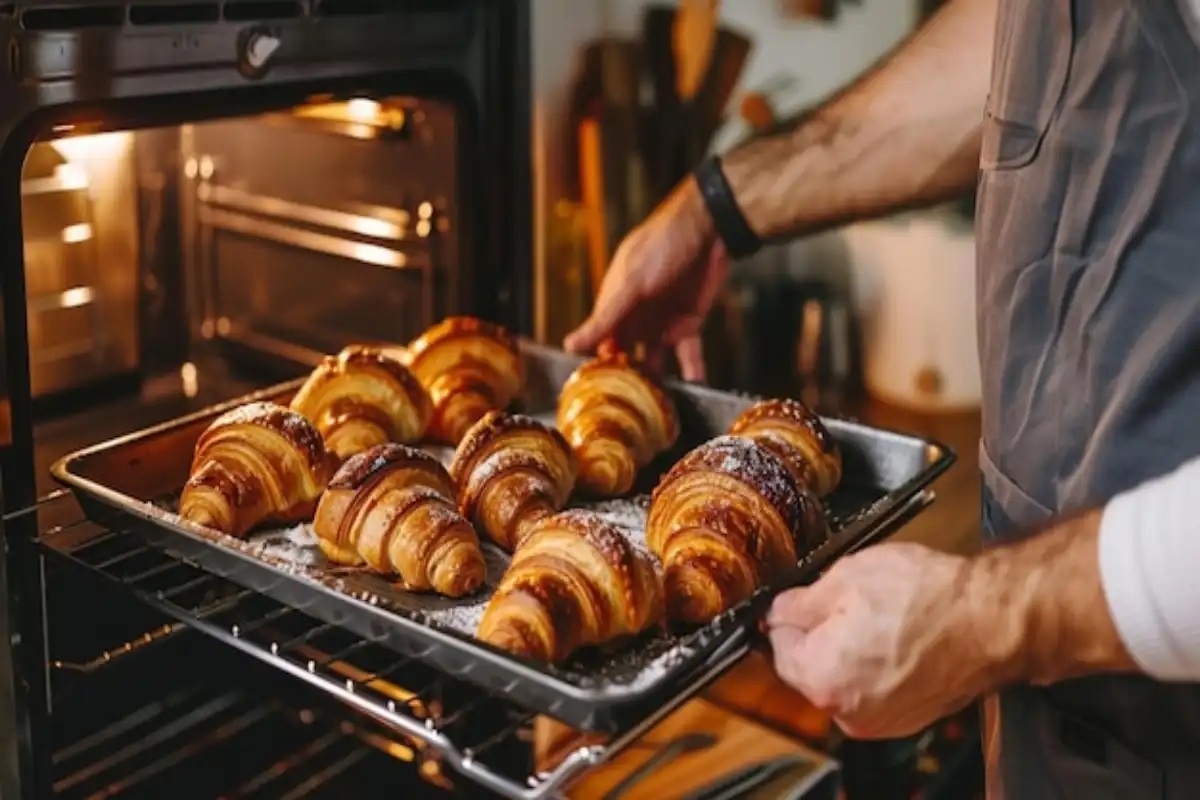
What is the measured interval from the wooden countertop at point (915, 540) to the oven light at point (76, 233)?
82cm

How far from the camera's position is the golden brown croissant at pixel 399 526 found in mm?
1030

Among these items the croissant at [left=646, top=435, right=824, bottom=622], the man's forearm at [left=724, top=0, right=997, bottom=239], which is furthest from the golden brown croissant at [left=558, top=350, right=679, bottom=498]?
the man's forearm at [left=724, top=0, right=997, bottom=239]

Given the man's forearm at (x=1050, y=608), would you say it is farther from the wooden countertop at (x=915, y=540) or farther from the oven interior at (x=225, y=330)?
the wooden countertop at (x=915, y=540)

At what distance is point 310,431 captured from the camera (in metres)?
1.16

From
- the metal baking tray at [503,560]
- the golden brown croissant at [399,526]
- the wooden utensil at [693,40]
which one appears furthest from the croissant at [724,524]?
the wooden utensil at [693,40]

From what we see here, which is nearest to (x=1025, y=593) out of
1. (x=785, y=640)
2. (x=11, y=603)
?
(x=785, y=640)

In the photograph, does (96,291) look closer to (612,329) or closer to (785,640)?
(612,329)

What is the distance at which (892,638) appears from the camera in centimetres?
87

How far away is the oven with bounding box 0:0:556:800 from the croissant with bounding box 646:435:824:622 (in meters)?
0.21

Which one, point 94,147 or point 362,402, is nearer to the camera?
point 362,402

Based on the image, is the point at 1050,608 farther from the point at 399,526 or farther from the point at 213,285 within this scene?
the point at 213,285

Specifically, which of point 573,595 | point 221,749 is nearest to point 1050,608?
point 573,595

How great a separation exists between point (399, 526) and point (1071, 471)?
48cm

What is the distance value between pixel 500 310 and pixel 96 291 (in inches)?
16.3
